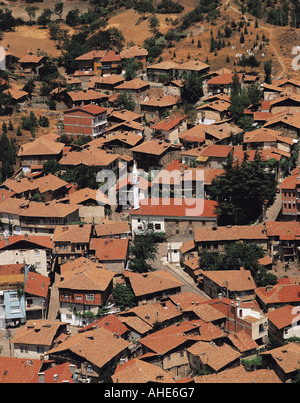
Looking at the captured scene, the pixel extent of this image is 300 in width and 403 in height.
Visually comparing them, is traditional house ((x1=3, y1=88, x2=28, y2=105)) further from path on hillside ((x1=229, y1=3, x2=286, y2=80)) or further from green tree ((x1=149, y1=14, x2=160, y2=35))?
path on hillside ((x1=229, y1=3, x2=286, y2=80))

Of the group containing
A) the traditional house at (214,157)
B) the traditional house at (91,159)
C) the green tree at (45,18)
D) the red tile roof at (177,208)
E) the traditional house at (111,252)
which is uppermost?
the green tree at (45,18)

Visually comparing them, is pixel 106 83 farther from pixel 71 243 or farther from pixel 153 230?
pixel 71 243

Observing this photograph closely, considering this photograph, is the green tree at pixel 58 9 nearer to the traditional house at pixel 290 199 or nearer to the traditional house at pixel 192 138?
the traditional house at pixel 192 138

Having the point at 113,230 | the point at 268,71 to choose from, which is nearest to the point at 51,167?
the point at 113,230

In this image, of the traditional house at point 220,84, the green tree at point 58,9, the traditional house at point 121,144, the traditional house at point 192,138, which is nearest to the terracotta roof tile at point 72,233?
the traditional house at point 121,144

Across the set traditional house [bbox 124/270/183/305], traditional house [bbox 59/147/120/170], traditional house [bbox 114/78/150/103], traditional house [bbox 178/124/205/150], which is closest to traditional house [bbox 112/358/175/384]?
traditional house [bbox 124/270/183/305]

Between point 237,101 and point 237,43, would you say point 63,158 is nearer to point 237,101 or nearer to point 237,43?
point 237,101
